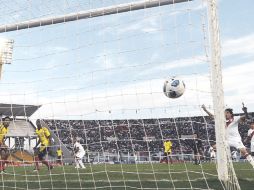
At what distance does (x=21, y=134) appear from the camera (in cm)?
4172

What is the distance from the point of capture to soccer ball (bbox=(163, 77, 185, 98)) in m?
7.24

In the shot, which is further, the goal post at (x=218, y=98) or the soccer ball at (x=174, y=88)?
the soccer ball at (x=174, y=88)

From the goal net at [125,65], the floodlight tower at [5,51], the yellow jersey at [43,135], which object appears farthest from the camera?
the yellow jersey at [43,135]

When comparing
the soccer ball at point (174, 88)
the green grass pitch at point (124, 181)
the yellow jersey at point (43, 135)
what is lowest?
the green grass pitch at point (124, 181)

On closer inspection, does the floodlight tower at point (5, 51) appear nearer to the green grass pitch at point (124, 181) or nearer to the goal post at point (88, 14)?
the goal post at point (88, 14)

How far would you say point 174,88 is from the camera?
733 centimetres

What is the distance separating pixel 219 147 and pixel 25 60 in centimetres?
415

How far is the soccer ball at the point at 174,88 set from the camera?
7.24m

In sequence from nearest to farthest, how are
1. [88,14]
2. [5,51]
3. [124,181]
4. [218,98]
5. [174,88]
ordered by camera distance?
[218,98], [174,88], [88,14], [124,181], [5,51]

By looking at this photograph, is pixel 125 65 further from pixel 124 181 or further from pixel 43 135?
pixel 43 135

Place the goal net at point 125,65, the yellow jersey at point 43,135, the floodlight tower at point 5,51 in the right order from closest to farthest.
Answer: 1. the goal net at point 125,65
2. the floodlight tower at point 5,51
3. the yellow jersey at point 43,135

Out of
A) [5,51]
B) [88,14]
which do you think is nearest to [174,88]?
[88,14]

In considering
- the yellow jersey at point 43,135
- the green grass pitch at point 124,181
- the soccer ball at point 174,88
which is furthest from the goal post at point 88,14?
the yellow jersey at point 43,135

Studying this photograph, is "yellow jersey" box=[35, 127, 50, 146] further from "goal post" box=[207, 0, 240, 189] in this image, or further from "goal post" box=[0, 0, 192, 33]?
"goal post" box=[207, 0, 240, 189]
